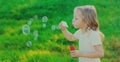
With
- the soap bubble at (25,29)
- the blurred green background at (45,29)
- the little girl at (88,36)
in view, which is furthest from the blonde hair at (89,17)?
the soap bubble at (25,29)

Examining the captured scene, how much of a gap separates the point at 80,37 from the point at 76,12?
289mm

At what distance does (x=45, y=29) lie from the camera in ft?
28.8

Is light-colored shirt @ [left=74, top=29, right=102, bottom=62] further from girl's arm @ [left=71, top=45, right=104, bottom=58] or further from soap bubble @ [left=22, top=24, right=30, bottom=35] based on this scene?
soap bubble @ [left=22, top=24, right=30, bottom=35]

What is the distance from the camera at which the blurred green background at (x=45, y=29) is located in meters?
7.91

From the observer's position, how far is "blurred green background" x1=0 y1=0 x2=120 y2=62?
791 cm

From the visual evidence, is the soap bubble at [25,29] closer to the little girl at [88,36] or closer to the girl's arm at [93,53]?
the little girl at [88,36]

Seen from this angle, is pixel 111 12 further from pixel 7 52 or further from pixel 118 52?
pixel 7 52

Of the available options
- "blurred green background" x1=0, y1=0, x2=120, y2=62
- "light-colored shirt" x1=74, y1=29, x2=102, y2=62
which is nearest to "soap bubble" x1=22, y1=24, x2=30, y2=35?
"blurred green background" x1=0, y1=0, x2=120, y2=62

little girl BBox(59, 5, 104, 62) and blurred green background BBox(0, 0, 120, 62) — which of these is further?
blurred green background BBox(0, 0, 120, 62)

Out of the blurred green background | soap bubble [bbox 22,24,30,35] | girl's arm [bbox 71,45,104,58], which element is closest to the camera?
girl's arm [bbox 71,45,104,58]

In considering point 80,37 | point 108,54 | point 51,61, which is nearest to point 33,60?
point 51,61

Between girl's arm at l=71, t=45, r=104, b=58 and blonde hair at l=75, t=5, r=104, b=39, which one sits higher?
blonde hair at l=75, t=5, r=104, b=39

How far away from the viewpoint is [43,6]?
9.73 meters

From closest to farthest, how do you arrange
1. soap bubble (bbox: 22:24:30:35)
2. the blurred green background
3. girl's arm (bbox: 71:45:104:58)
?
girl's arm (bbox: 71:45:104:58) → the blurred green background → soap bubble (bbox: 22:24:30:35)
